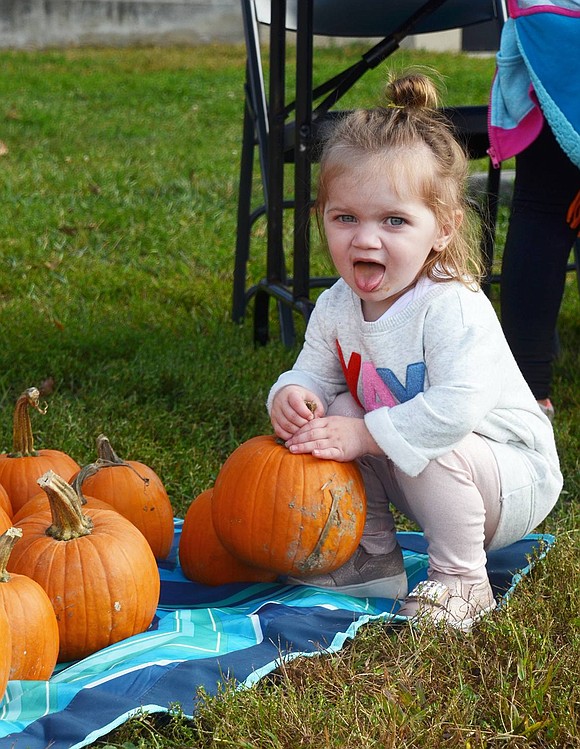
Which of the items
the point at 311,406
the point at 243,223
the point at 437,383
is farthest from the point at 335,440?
the point at 243,223

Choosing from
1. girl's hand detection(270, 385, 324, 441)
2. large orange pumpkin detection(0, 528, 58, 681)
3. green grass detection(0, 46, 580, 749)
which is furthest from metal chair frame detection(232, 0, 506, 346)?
large orange pumpkin detection(0, 528, 58, 681)

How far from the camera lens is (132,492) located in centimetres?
233

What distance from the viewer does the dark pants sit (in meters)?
2.91

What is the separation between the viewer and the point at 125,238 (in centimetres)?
570

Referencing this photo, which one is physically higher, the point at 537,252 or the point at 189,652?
the point at 537,252

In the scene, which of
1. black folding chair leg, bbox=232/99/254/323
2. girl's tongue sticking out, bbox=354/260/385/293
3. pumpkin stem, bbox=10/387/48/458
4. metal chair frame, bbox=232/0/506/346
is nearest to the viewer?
girl's tongue sticking out, bbox=354/260/385/293

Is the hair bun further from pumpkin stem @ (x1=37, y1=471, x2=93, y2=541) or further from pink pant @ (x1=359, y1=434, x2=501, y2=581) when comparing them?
pumpkin stem @ (x1=37, y1=471, x2=93, y2=541)

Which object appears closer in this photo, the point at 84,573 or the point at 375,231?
the point at 84,573

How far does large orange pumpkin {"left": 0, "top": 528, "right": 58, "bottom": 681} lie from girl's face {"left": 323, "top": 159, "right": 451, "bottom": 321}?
35.1 inches

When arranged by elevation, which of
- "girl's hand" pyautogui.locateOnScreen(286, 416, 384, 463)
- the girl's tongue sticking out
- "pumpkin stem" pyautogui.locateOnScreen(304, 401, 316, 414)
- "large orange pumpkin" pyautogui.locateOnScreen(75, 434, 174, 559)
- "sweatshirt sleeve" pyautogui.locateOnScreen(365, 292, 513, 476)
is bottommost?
"large orange pumpkin" pyautogui.locateOnScreen(75, 434, 174, 559)

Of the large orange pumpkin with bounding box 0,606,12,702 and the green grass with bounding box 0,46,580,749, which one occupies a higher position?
the large orange pumpkin with bounding box 0,606,12,702

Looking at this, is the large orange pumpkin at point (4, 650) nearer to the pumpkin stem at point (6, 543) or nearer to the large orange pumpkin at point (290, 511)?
the pumpkin stem at point (6, 543)

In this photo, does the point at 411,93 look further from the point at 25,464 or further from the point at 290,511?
the point at 25,464

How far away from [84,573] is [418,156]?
3.49 ft
